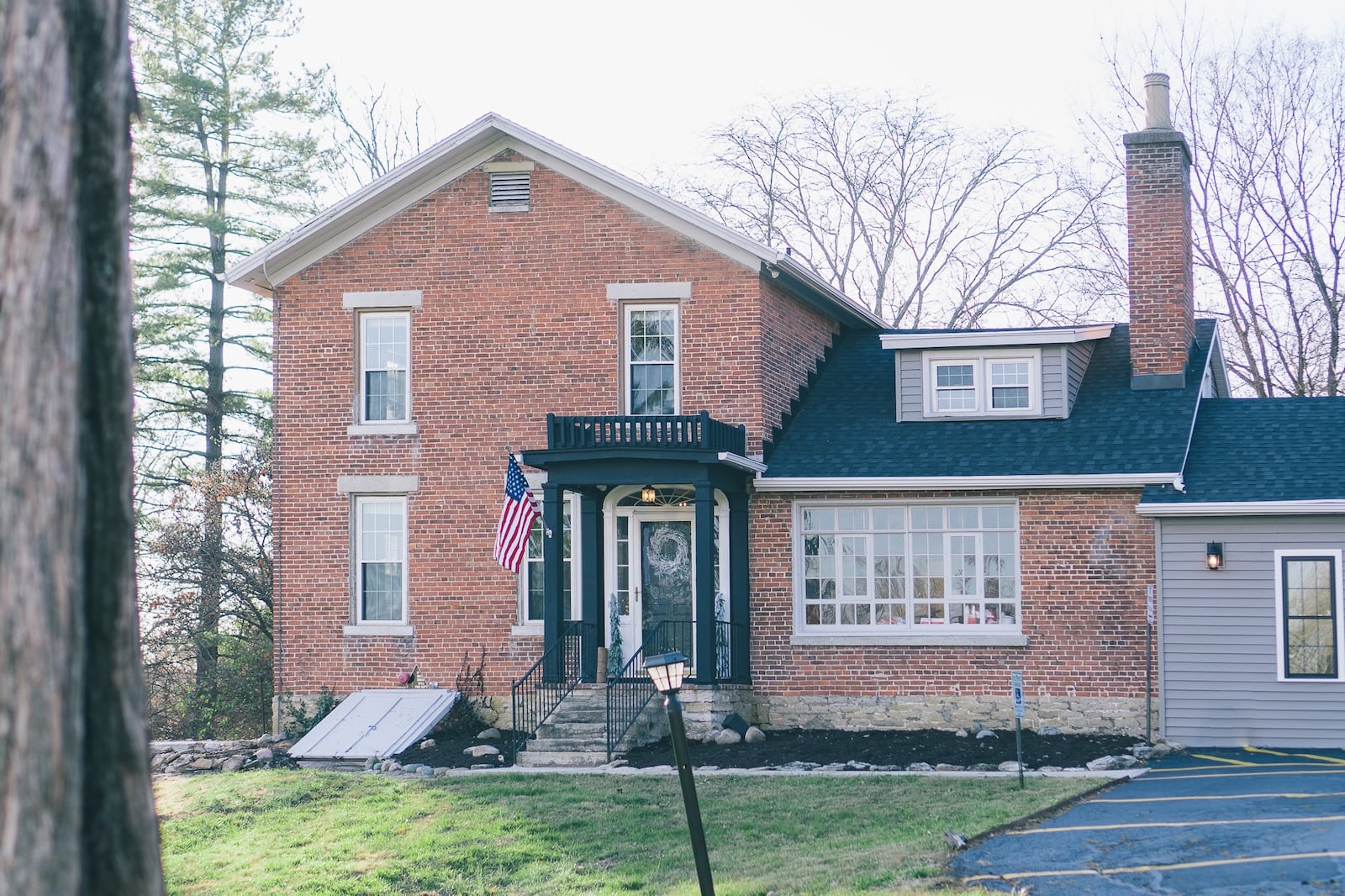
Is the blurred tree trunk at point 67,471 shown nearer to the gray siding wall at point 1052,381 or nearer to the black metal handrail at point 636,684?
the black metal handrail at point 636,684

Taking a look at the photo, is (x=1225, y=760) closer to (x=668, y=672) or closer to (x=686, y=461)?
(x=686, y=461)

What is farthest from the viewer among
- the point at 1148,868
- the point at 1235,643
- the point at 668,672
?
the point at 1235,643

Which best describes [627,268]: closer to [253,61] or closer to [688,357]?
[688,357]

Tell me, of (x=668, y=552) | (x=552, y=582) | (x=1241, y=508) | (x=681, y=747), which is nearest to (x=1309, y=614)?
(x=1241, y=508)

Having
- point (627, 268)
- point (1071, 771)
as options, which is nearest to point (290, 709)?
point (627, 268)

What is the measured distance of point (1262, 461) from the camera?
18266mm

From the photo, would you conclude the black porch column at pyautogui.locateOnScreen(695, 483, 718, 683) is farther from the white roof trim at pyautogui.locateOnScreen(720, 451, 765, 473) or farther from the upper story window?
the upper story window

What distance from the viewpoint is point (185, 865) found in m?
12.9

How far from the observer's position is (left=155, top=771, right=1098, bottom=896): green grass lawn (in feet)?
36.8

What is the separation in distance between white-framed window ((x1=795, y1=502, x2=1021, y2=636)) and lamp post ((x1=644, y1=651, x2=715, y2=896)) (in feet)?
33.6

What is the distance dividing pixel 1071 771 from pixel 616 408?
777cm

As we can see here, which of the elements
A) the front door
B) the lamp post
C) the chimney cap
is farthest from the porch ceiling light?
the chimney cap

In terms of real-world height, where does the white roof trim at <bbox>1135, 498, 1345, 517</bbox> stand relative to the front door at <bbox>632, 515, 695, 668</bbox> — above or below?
above

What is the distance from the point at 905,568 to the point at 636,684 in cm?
376
